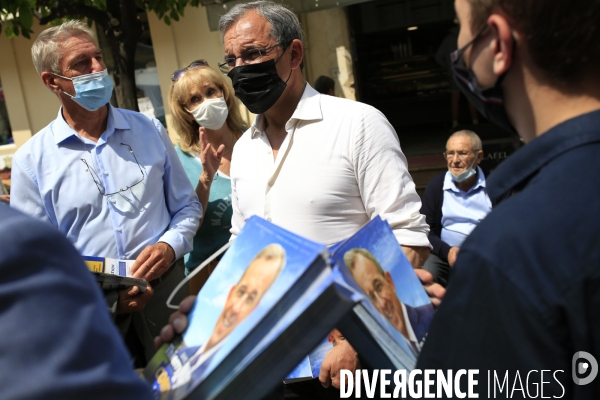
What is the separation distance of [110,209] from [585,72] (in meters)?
2.30

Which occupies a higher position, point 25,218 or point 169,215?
point 25,218

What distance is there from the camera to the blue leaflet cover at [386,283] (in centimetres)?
112

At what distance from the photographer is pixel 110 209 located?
2.74 meters

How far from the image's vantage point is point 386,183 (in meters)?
2.05

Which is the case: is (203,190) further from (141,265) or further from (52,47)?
(52,47)

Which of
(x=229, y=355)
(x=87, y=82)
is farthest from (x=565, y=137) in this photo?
(x=87, y=82)

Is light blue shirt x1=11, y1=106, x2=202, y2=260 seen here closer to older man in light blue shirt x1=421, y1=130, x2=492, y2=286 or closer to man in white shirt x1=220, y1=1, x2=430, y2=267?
man in white shirt x1=220, y1=1, x2=430, y2=267

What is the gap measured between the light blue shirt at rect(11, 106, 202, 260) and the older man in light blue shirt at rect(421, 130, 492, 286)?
7.75ft

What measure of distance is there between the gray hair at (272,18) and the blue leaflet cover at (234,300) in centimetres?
137

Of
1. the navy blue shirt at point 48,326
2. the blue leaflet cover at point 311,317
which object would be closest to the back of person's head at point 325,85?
the blue leaflet cover at point 311,317

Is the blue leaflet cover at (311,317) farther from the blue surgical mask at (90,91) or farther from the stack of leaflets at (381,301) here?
the blue surgical mask at (90,91)

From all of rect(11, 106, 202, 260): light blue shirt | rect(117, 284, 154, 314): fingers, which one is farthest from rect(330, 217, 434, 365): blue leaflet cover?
rect(11, 106, 202, 260): light blue shirt

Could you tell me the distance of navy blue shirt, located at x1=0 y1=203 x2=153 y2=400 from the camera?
796 millimetres

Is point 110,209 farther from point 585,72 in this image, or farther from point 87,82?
point 585,72
